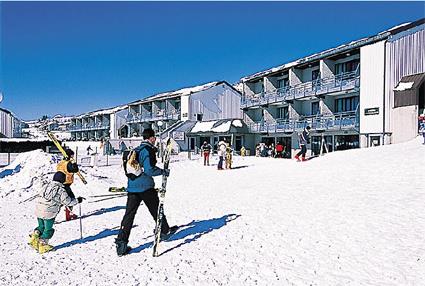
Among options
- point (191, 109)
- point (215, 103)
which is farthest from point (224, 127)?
point (215, 103)

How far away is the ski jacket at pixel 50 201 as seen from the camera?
5902 millimetres

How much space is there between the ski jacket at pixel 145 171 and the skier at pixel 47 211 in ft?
4.38

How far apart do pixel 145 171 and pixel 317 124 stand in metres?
26.6

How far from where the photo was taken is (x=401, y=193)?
8.37 meters

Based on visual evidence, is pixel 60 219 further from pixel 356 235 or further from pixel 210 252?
pixel 356 235

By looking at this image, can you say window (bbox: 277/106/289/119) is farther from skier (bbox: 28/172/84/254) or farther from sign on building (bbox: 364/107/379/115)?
skier (bbox: 28/172/84/254)

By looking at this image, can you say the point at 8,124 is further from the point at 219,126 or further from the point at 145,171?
the point at 145,171

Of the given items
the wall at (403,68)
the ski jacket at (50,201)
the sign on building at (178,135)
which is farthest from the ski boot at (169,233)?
the sign on building at (178,135)

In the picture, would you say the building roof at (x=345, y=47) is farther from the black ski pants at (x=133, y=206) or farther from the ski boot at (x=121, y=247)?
the ski boot at (x=121, y=247)

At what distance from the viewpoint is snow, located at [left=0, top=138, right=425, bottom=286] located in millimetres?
4605

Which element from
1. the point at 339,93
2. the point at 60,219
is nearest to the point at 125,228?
the point at 60,219

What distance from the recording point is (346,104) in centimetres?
2956

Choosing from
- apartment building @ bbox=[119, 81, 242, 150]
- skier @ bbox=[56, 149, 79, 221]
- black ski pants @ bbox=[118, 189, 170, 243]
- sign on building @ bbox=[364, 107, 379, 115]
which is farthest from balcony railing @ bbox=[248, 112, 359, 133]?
black ski pants @ bbox=[118, 189, 170, 243]

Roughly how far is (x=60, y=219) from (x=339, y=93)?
1011 inches
